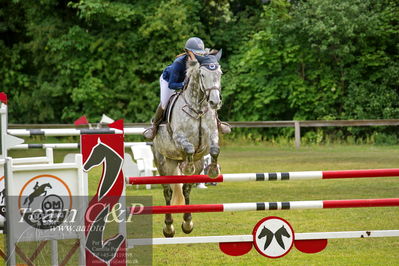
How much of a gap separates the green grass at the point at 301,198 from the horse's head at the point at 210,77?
1511mm

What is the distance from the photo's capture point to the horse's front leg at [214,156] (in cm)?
547

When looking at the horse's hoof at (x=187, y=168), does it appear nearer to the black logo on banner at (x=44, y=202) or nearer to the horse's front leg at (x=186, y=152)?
the horse's front leg at (x=186, y=152)

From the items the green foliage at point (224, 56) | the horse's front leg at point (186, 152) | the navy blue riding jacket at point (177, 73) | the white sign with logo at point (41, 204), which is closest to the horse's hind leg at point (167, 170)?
the horse's front leg at point (186, 152)

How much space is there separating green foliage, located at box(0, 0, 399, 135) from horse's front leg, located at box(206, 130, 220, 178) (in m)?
16.1

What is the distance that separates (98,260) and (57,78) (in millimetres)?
21406

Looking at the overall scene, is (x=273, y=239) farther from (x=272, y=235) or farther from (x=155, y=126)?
(x=155, y=126)

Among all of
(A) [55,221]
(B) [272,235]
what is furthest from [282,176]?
(A) [55,221]

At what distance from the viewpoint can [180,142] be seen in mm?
6129

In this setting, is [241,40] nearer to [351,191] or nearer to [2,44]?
[2,44]

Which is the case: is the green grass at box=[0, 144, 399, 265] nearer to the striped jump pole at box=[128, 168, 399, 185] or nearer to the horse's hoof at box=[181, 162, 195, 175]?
the horse's hoof at box=[181, 162, 195, 175]

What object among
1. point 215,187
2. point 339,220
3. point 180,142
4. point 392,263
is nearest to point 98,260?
point 180,142

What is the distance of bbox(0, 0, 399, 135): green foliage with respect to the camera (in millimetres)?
22297

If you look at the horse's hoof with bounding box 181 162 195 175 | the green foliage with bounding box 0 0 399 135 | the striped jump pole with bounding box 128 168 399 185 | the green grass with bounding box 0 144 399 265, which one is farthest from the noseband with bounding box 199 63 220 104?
the green foliage with bounding box 0 0 399 135

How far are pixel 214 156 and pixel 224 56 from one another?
20.3 meters
